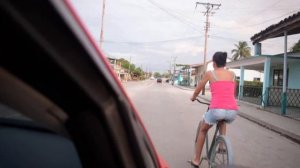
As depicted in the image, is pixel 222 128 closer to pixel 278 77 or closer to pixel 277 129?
pixel 277 129

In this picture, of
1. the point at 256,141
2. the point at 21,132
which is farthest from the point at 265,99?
the point at 21,132

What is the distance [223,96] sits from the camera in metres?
4.97

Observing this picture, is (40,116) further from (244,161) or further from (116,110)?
(244,161)

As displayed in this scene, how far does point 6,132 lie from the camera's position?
1927mm

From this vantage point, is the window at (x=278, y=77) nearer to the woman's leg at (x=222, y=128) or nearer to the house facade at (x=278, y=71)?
the house facade at (x=278, y=71)

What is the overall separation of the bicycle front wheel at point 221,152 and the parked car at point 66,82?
3376 millimetres

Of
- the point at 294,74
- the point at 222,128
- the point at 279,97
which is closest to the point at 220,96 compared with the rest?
the point at 222,128

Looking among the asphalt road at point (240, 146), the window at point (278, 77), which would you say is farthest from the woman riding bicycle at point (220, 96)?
the window at point (278, 77)

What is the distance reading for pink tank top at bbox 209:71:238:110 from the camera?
4938 mm

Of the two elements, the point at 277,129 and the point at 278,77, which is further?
the point at 278,77

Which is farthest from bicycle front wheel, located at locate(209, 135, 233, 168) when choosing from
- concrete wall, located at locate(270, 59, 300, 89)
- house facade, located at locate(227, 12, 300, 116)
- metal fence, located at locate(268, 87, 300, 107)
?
concrete wall, located at locate(270, 59, 300, 89)

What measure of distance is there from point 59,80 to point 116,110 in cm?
19

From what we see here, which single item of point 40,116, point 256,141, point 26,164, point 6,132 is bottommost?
point 256,141

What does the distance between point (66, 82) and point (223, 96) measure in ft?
14.0
